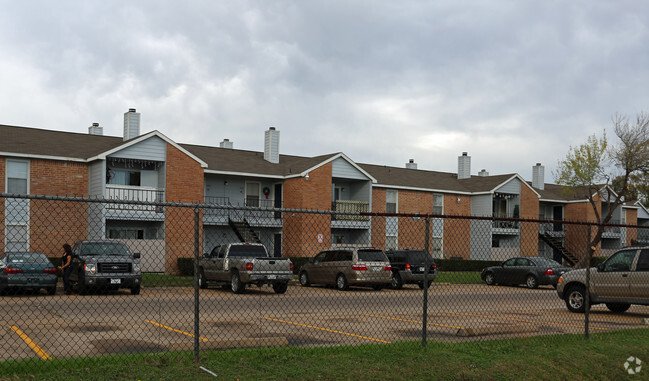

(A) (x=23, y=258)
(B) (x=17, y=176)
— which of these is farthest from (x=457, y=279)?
(B) (x=17, y=176)

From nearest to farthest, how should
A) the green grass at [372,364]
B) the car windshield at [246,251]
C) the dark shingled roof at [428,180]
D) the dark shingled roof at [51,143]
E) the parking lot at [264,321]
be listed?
the green grass at [372,364] → the parking lot at [264,321] → the car windshield at [246,251] → the dark shingled roof at [51,143] → the dark shingled roof at [428,180]

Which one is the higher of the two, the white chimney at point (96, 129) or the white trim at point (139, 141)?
the white chimney at point (96, 129)

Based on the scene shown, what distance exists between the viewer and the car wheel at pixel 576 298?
713 inches

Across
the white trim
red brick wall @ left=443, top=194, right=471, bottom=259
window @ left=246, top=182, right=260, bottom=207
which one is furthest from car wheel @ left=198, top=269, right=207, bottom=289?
red brick wall @ left=443, top=194, right=471, bottom=259

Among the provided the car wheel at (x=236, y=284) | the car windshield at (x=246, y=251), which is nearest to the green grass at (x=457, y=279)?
the car windshield at (x=246, y=251)

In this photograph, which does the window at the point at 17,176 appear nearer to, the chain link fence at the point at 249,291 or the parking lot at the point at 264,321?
the chain link fence at the point at 249,291

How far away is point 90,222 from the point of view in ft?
114

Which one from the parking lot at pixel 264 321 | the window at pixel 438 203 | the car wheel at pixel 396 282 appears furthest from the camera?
the window at pixel 438 203

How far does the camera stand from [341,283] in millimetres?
25891

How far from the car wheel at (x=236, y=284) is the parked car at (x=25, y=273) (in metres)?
5.92

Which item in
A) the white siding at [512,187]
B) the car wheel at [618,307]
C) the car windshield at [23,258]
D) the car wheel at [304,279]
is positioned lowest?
the car wheel at [304,279]

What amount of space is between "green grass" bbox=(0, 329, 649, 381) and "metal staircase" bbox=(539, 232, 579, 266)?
46.2m

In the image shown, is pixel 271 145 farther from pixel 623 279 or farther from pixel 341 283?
pixel 623 279

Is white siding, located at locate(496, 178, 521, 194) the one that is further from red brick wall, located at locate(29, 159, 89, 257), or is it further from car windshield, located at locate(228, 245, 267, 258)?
car windshield, located at locate(228, 245, 267, 258)
